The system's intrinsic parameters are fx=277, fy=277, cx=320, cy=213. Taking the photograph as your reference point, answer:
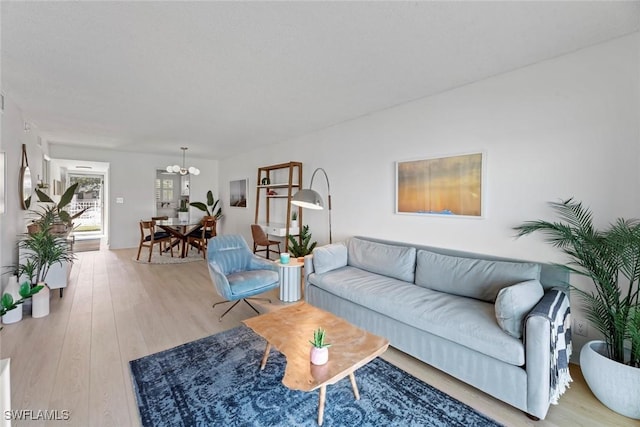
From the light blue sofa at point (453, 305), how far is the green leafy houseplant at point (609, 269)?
0.22 meters

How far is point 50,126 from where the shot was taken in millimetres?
4461

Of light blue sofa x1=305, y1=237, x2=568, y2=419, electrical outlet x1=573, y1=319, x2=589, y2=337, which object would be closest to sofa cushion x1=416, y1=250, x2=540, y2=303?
light blue sofa x1=305, y1=237, x2=568, y2=419

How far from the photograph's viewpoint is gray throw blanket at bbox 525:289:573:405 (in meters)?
1.71

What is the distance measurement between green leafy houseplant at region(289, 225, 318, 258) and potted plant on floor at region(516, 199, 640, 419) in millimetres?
3005

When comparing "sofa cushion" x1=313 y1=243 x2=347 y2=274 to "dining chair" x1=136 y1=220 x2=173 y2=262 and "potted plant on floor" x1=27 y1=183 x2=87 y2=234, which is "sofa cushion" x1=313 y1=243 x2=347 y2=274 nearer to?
"potted plant on floor" x1=27 y1=183 x2=87 y2=234

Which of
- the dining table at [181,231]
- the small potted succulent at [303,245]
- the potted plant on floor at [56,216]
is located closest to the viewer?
the potted plant on floor at [56,216]

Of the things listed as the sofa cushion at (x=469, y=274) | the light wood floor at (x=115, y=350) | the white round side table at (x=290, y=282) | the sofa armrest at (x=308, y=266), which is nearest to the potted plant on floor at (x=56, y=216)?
the light wood floor at (x=115, y=350)

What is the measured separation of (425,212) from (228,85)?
2547 millimetres

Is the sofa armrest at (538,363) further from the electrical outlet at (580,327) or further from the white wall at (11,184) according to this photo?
the white wall at (11,184)

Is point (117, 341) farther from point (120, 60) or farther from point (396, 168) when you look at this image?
point (396, 168)

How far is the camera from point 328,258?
131 inches

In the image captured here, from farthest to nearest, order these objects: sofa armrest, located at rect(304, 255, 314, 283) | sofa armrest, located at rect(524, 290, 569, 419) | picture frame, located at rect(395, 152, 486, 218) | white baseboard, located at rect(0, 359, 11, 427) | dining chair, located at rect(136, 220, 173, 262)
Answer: dining chair, located at rect(136, 220, 173, 262)
sofa armrest, located at rect(304, 255, 314, 283)
picture frame, located at rect(395, 152, 486, 218)
sofa armrest, located at rect(524, 290, 569, 419)
white baseboard, located at rect(0, 359, 11, 427)

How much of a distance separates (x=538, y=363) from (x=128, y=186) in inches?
325
